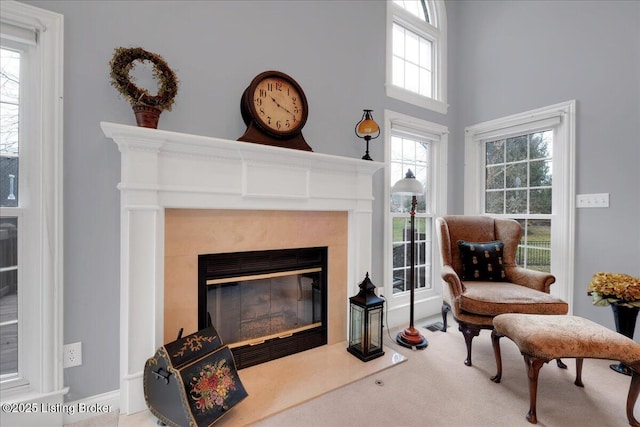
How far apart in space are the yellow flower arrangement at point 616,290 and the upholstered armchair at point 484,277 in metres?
0.26

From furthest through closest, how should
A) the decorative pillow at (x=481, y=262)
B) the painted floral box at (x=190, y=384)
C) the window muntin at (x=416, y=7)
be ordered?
the window muntin at (x=416, y=7), the decorative pillow at (x=481, y=262), the painted floral box at (x=190, y=384)

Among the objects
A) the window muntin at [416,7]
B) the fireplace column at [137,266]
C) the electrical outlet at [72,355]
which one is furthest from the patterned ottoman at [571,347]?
the window muntin at [416,7]

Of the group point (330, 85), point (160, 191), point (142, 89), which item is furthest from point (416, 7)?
point (160, 191)

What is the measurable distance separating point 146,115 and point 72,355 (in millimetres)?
1365

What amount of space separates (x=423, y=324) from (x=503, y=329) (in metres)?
1.21

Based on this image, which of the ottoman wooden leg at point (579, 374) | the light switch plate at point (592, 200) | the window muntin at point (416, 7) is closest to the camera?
the ottoman wooden leg at point (579, 374)

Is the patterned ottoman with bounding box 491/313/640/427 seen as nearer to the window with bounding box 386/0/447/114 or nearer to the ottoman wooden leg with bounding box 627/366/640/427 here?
the ottoman wooden leg with bounding box 627/366/640/427

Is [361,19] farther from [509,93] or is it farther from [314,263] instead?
[314,263]

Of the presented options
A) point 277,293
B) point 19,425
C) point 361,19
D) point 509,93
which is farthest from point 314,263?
point 509,93

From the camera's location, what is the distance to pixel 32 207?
152 centimetres

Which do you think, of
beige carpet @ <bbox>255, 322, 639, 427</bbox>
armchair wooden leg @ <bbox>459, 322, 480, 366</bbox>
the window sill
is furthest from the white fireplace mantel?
armchair wooden leg @ <bbox>459, 322, 480, 366</bbox>

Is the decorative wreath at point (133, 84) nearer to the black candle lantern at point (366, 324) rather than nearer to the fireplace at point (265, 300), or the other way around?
the fireplace at point (265, 300)

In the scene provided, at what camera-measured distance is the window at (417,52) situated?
2.93 m

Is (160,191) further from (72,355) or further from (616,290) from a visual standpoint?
(616,290)
